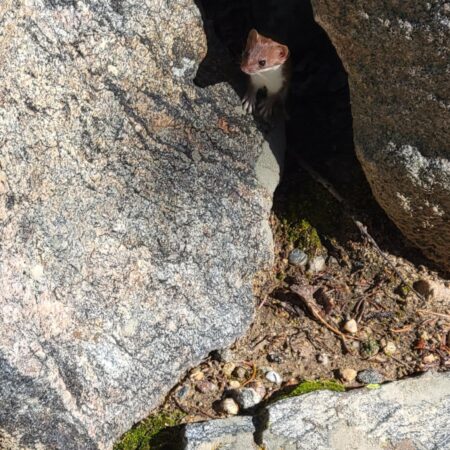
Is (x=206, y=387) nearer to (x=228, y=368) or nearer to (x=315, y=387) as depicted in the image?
(x=228, y=368)

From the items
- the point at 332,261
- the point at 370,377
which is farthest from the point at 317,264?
the point at 370,377

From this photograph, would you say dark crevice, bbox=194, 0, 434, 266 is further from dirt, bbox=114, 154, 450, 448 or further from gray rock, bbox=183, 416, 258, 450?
gray rock, bbox=183, 416, 258, 450

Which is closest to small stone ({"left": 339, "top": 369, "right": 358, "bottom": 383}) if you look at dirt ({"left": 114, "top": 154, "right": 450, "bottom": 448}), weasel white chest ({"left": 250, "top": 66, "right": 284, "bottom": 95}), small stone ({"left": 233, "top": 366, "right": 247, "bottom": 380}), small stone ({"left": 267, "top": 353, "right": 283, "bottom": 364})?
dirt ({"left": 114, "top": 154, "right": 450, "bottom": 448})

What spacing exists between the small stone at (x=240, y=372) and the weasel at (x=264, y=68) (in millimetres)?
1027

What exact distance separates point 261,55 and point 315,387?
1364mm

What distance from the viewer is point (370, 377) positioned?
300 cm

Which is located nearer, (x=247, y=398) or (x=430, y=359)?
(x=247, y=398)

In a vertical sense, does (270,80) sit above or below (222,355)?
above

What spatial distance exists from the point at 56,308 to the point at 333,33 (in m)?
1.27

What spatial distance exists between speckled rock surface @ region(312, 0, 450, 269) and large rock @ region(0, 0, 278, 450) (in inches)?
20.5

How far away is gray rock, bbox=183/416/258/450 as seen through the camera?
8.79ft

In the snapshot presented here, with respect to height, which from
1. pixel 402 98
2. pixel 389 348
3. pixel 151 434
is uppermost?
pixel 402 98

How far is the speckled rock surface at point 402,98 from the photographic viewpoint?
2.49 m

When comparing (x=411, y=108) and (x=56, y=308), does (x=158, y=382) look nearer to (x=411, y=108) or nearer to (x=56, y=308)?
(x=56, y=308)
